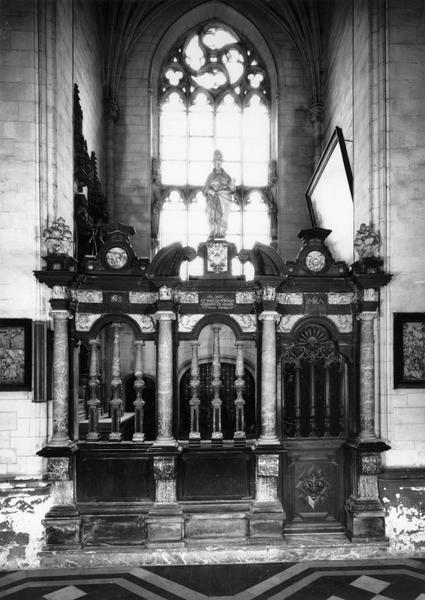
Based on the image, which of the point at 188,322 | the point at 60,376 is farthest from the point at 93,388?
the point at 188,322

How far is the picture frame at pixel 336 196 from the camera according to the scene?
742cm

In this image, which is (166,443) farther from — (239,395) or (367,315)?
(367,315)

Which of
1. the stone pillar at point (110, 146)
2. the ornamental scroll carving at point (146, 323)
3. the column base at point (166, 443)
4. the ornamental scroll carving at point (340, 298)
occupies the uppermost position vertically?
the stone pillar at point (110, 146)

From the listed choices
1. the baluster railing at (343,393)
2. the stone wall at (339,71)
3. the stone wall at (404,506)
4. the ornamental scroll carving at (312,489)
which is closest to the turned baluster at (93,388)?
the ornamental scroll carving at (312,489)

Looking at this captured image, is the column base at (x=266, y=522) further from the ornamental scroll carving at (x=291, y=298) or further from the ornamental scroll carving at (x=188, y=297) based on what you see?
the ornamental scroll carving at (x=188, y=297)

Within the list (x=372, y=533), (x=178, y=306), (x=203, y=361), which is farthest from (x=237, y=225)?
(x=372, y=533)

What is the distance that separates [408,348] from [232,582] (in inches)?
127

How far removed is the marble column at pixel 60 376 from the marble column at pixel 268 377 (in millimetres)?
2211

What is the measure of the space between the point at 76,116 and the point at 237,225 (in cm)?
443

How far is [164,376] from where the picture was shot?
19.0ft

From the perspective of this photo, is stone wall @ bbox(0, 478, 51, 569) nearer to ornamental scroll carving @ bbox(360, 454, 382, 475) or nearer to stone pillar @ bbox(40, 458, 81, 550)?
stone pillar @ bbox(40, 458, 81, 550)

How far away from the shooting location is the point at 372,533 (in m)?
5.73

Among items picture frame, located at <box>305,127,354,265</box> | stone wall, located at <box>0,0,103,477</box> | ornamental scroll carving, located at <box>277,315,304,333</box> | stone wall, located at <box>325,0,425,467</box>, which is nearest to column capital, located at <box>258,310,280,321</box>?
ornamental scroll carving, located at <box>277,315,304,333</box>

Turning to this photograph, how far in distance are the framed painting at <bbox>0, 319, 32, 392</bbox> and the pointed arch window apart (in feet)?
17.4
